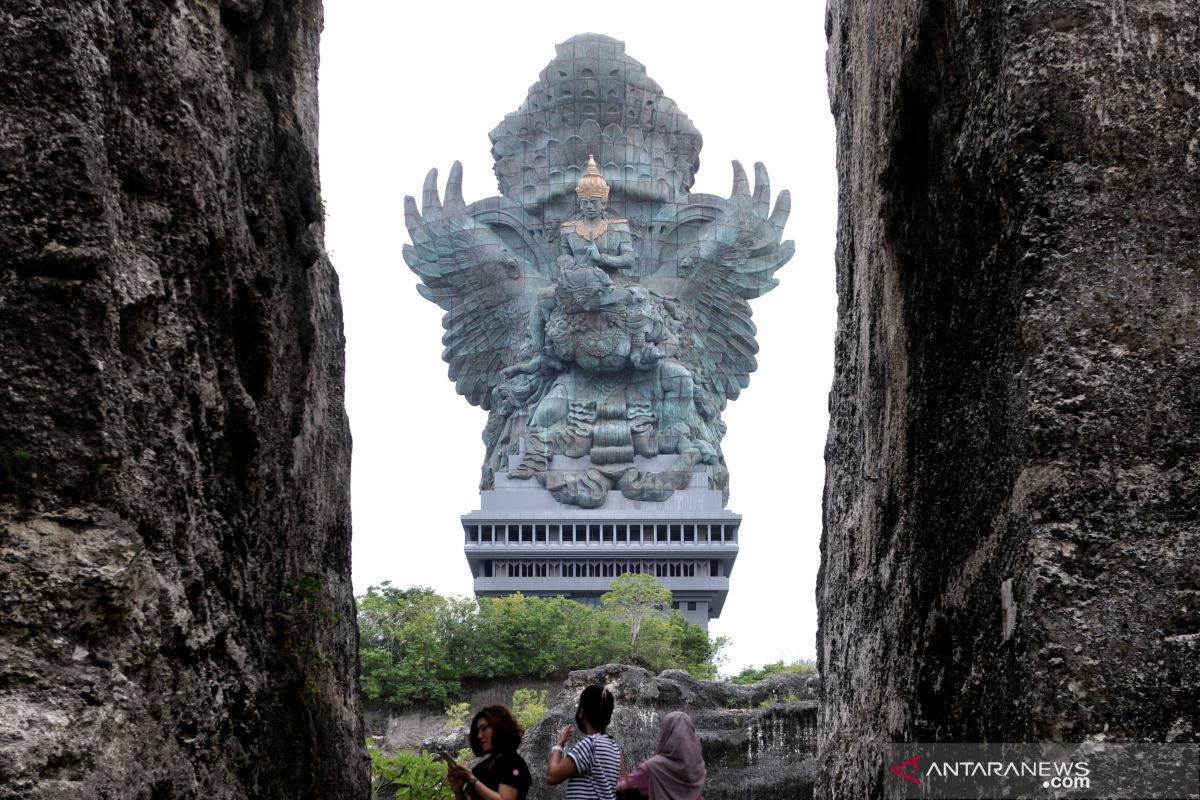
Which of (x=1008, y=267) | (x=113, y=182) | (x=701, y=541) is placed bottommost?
(x=1008, y=267)

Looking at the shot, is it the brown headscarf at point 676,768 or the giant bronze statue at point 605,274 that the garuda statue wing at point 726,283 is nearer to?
the giant bronze statue at point 605,274

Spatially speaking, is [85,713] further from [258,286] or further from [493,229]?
[493,229]

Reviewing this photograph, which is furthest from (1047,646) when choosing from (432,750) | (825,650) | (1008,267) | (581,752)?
(432,750)

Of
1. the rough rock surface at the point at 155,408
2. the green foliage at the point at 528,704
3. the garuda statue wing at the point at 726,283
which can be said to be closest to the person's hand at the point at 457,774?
the rough rock surface at the point at 155,408

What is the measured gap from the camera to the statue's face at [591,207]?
58.6 metres

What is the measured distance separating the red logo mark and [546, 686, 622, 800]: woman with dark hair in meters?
1.37

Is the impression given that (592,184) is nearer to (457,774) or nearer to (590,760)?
(590,760)

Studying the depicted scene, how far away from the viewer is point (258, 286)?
25.0 ft

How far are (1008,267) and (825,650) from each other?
474 centimetres

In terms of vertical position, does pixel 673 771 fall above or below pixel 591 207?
below

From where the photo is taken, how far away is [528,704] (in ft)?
116

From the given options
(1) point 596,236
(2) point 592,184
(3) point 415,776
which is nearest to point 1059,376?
(3) point 415,776

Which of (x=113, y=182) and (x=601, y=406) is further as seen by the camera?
(x=601, y=406)

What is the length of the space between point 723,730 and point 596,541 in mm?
38181
